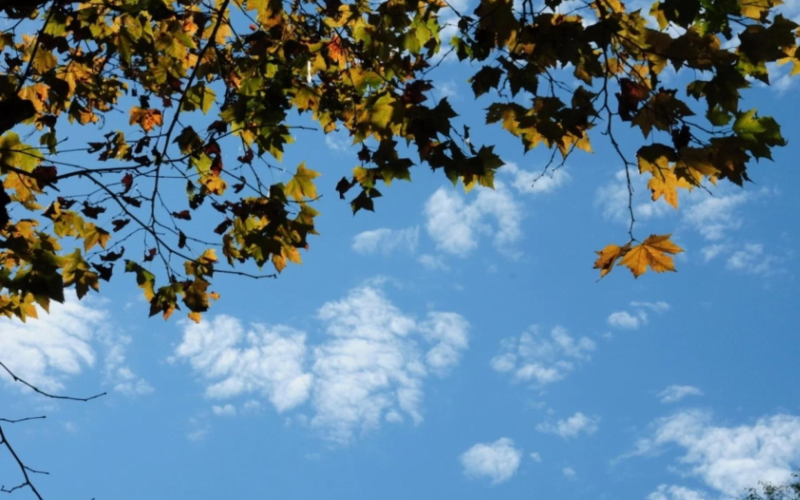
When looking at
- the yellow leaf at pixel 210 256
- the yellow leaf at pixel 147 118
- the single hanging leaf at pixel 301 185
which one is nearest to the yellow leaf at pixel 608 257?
the single hanging leaf at pixel 301 185

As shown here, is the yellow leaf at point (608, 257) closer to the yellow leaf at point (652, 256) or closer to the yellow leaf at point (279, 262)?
the yellow leaf at point (652, 256)

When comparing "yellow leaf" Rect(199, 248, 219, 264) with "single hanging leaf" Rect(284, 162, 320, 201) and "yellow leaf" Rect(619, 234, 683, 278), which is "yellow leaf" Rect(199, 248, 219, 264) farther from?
"yellow leaf" Rect(619, 234, 683, 278)

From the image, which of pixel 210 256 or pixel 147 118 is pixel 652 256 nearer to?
pixel 210 256

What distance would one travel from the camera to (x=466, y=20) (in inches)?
192

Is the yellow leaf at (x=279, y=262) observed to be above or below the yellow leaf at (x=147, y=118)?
below

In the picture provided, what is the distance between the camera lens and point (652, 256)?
4.09 meters

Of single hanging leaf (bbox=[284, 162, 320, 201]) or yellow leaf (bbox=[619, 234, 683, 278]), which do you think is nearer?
yellow leaf (bbox=[619, 234, 683, 278])

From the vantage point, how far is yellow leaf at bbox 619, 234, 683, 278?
398cm

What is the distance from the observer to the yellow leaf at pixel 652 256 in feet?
13.1

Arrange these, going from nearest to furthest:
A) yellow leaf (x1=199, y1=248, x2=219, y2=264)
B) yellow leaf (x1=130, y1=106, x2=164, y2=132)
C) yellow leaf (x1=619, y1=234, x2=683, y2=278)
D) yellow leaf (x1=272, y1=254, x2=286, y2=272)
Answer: yellow leaf (x1=619, y1=234, x2=683, y2=278)
yellow leaf (x1=272, y1=254, x2=286, y2=272)
yellow leaf (x1=199, y1=248, x2=219, y2=264)
yellow leaf (x1=130, y1=106, x2=164, y2=132)

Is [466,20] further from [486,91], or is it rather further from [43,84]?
[43,84]

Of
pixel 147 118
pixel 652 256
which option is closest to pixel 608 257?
pixel 652 256

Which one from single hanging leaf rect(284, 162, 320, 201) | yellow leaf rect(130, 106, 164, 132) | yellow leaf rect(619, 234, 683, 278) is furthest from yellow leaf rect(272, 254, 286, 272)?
yellow leaf rect(619, 234, 683, 278)

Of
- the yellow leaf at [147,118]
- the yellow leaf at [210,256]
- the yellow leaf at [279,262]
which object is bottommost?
the yellow leaf at [279,262]
